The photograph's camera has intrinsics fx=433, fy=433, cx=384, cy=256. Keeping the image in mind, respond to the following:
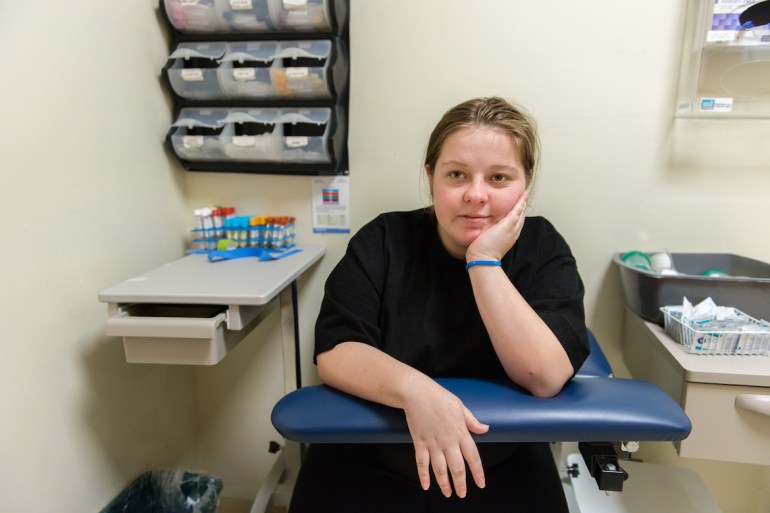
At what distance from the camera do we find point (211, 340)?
977 mm

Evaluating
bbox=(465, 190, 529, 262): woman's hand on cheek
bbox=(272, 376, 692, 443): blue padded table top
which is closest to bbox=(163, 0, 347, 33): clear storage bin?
bbox=(465, 190, 529, 262): woman's hand on cheek

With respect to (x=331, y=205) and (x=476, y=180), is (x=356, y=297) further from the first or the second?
Answer: (x=331, y=205)

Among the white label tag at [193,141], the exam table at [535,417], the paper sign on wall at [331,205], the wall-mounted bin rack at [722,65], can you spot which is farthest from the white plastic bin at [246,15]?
the wall-mounted bin rack at [722,65]

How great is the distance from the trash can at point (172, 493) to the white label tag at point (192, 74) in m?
1.23

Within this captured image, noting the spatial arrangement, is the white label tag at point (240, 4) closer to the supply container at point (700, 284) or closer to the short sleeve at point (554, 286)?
the short sleeve at point (554, 286)

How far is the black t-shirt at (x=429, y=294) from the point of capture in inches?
39.2

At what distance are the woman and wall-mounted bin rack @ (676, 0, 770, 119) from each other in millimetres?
587

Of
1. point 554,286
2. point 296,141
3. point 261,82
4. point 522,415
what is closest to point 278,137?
point 296,141

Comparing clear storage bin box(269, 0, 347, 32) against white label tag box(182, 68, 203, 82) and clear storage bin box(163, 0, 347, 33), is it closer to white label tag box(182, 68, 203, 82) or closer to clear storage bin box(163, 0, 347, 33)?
clear storage bin box(163, 0, 347, 33)

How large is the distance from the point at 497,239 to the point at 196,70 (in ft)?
3.44

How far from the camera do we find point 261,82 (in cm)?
130

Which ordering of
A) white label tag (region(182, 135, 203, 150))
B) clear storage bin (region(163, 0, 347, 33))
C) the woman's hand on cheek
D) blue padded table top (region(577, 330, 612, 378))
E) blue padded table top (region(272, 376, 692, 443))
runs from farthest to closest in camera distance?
white label tag (region(182, 135, 203, 150)), clear storage bin (region(163, 0, 347, 33)), blue padded table top (region(577, 330, 612, 378)), the woman's hand on cheek, blue padded table top (region(272, 376, 692, 443))

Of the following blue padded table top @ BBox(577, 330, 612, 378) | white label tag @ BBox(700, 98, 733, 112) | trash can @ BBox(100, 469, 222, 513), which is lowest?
trash can @ BBox(100, 469, 222, 513)

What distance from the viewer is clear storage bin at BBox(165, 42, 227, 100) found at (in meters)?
1.32
